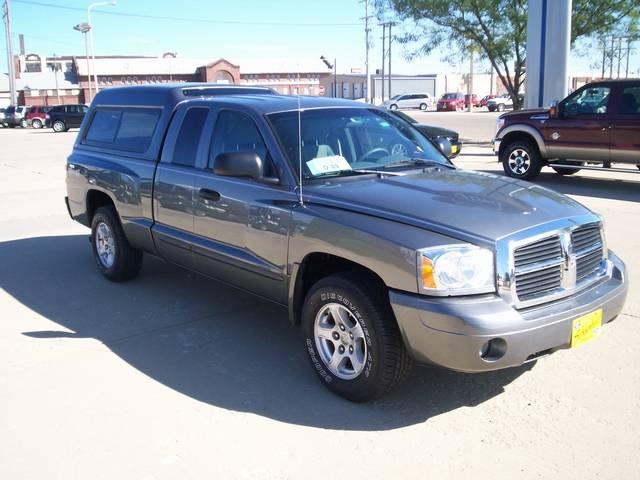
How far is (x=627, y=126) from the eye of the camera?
11477mm

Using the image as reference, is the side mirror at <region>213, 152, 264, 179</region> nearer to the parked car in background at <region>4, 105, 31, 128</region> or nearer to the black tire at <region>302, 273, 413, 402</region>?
the black tire at <region>302, 273, 413, 402</region>

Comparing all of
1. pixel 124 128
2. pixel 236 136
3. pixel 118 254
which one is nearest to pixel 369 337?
pixel 236 136

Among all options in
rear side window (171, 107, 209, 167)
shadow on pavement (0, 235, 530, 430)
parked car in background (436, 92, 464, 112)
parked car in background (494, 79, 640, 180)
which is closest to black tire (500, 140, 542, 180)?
parked car in background (494, 79, 640, 180)

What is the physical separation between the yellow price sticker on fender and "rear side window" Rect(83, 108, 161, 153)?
12.8 feet

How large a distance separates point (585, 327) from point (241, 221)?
238 cm

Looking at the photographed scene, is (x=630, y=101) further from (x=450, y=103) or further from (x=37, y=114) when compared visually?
(x=450, y=103)

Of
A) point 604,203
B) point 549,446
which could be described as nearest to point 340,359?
point 549,446

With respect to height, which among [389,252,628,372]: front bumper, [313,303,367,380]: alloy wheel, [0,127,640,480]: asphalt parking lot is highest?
[389,252,628,372]: front bumper

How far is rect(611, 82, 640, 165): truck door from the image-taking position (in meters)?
11.4

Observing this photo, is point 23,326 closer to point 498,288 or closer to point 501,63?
point 498,288

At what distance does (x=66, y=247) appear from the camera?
329 inches

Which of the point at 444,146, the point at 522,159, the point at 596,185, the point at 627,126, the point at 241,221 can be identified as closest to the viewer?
the point at 241,221

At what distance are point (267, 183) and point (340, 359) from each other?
1302mm

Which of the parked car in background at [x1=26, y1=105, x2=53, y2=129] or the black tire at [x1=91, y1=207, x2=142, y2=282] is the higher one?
the parked car in background at [x1=26, y1=105, x2=53, y2=129]
